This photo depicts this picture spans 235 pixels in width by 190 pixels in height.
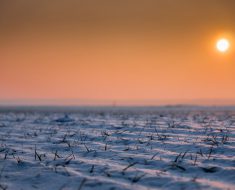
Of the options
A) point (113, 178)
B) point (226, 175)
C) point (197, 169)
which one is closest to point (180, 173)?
point (197, 169)

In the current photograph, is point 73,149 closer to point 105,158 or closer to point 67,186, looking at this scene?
point 105,158

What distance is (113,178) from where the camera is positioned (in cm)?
291

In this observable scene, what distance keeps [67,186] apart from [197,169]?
4.58 feet

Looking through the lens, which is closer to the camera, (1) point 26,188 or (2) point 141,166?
(1) point 26,188

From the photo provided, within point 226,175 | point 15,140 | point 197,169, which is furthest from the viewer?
point 15,140

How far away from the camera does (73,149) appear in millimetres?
4578

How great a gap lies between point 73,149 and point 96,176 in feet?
5.41

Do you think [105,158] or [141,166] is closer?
[141,166]

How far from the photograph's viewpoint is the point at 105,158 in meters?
3.86

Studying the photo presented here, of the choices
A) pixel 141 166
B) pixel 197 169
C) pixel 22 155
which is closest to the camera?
pixel 197 169

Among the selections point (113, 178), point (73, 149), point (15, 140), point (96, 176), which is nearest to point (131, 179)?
point (113, 178)

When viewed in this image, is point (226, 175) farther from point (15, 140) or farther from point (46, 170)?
point (15, 140)

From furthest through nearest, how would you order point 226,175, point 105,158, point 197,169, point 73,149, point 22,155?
1. point 73,149
2. point 22,155
3. point 105,158
4. point 197,169
5. point 226,175

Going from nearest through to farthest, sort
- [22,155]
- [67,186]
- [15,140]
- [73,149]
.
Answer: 1. [67,186]
2. [22,155]
3. [73,149]
4. [15,140]
